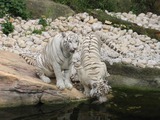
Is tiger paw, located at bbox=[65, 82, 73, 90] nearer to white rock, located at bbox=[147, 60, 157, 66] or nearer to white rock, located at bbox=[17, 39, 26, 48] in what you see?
white rock, located at bbox=[147, 60, 157, 66]

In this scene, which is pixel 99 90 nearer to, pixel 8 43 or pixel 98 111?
pixel 98 111

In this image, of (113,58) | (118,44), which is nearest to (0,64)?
(113,58)

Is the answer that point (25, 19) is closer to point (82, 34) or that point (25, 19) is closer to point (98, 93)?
point (82, 34)

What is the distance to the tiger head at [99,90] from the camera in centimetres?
713

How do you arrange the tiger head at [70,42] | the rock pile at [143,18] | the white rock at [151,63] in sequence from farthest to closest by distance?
the rock pile at [143,18] < the white rock at [151,63] < the tiger head at [70,42]

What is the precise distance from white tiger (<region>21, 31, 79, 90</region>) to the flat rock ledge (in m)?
0.14

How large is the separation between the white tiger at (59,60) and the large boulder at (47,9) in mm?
4074

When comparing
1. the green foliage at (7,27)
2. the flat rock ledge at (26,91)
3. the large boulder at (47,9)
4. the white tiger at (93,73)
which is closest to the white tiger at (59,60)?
the flat rock ledge at (26,91)

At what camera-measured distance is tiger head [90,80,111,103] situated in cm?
713

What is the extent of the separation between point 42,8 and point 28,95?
494cm

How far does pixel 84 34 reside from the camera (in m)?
10.5

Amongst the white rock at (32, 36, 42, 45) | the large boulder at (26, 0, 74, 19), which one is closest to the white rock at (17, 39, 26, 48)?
the white rock at (32, 36, 42, 45)

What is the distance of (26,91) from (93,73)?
1102 millimetres

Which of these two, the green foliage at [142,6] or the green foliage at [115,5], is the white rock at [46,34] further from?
the green foliage at [142,6]
